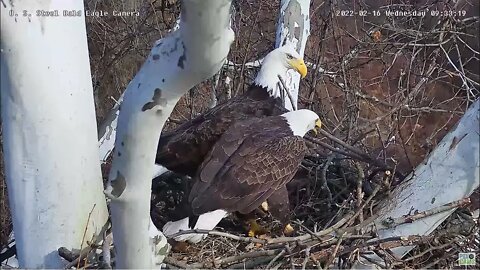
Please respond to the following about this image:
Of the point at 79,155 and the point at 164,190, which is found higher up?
the point at 79,155

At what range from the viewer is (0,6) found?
5.24ft

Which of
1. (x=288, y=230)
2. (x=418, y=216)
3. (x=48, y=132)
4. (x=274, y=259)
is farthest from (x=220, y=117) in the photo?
(x=48, y=132)

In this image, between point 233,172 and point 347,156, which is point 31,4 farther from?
point 347,156

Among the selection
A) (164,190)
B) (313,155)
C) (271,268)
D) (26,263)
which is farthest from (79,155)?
(313,155)

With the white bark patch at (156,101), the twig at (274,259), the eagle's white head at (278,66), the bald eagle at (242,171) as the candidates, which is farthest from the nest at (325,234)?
the white bark patch at (156,101)

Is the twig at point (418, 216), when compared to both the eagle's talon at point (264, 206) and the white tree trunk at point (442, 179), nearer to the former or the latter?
the white tree trunk at point (442, 179)

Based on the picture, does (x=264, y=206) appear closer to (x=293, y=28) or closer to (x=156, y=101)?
(x=293, y=28)

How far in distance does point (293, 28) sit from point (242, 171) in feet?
3.88

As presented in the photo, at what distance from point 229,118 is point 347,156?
1.88 ft

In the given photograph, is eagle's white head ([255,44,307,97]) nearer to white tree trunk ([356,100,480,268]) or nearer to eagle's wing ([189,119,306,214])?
eagle's wing ([189,119,306,214])

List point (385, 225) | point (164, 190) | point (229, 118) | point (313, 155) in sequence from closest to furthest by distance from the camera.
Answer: point (385, 225), point (229, 118), point (164, 190), point (313, 155)

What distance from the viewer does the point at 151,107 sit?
4.12ft

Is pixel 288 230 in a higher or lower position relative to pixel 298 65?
lower

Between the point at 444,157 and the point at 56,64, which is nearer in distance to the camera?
the point at 56,64
